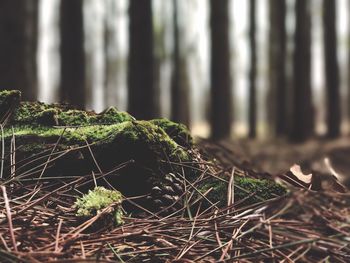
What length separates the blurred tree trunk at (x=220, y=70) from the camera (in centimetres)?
1259

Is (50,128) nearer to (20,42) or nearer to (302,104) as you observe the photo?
(20,42)

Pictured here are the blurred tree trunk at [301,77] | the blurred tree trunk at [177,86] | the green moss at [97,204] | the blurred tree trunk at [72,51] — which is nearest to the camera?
the green moss at [97,204]

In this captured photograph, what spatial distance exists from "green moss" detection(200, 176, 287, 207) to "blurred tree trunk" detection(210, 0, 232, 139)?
1070 cm

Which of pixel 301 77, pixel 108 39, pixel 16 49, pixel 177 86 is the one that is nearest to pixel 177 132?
pixel 16 49

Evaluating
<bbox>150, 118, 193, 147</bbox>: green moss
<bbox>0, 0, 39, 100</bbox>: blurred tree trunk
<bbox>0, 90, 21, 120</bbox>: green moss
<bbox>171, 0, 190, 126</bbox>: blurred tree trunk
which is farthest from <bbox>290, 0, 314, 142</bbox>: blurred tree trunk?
<bbox>0, 90, 21, 120</bbox>: green moss

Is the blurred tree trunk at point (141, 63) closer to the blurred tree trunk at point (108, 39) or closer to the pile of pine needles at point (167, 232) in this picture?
the pile of pine needles at point (167, 232)

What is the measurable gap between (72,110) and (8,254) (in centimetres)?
113

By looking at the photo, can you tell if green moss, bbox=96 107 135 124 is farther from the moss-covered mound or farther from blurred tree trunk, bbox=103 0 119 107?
blurred tree trunk, bbox=103 0 119 107

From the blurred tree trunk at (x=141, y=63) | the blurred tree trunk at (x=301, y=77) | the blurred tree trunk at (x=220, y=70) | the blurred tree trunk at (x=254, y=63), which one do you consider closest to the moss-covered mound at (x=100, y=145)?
the blurred tree trunk at (x=141, y=63)

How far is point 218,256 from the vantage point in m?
1.49

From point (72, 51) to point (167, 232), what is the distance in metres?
8.15

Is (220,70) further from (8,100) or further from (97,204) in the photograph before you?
(97,204)

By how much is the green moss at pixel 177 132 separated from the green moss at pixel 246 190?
339 millimetres

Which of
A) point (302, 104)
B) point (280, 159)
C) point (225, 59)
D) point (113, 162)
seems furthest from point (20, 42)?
point (302, 104)
